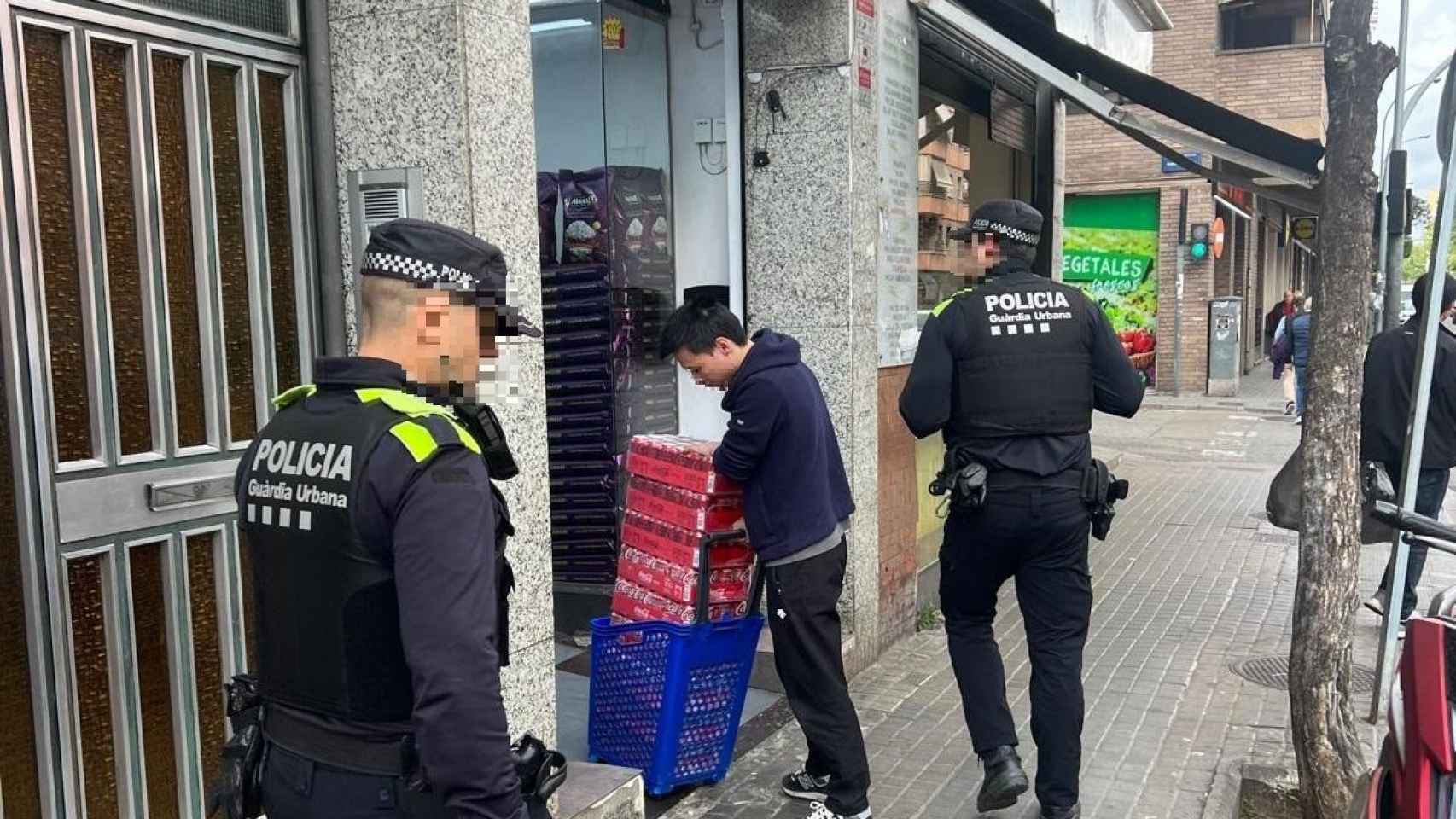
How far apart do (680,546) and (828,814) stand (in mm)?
1054

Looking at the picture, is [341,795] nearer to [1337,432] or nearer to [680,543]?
[680,543]

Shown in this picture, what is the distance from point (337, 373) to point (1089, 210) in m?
22.9

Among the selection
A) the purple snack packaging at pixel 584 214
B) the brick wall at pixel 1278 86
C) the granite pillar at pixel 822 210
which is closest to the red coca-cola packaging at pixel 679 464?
the granite pillar at pixel 822 210

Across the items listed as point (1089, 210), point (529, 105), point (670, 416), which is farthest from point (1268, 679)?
point (1089, 210)

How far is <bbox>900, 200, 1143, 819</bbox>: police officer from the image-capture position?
4.02 m

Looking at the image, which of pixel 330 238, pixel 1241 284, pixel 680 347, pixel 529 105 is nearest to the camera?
pixel 330 238

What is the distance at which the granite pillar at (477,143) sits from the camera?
133 inches

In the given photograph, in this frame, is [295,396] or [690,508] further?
[690,508]

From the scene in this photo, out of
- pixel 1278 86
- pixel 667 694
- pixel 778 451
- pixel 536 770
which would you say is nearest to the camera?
pixel 536 770

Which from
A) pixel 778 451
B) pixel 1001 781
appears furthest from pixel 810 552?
pixel 1001 781

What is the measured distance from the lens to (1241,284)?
27422 mm

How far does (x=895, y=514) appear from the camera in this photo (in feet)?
21.0

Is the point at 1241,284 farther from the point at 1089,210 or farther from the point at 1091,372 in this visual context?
the point at 1091,372

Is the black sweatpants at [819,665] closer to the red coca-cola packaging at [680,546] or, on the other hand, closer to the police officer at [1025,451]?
the red coca-cola packaging at [680,546]
